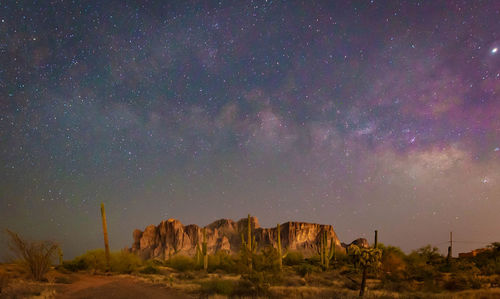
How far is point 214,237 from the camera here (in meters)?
95.2

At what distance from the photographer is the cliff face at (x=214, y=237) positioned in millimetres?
90562

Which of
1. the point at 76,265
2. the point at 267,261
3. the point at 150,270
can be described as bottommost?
the point at 150,270

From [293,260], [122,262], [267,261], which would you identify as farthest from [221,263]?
[267,261]

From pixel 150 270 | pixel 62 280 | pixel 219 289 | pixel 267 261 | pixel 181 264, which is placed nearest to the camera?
pixel 267 261

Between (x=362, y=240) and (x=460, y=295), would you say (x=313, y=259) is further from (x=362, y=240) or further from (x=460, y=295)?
(x=362, y=240)

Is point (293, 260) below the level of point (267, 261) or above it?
below

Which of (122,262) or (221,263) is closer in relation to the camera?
(122,262)

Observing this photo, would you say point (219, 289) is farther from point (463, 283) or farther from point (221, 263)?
point (221, 263)

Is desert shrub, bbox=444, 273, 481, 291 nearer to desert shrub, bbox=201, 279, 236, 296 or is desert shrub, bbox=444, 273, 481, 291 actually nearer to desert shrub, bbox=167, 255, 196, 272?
desert shrub, bbox=201, 279, 236, 296

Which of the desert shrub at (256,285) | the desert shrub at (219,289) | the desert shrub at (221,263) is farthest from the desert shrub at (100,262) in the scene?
the desert shrub at (256,285)

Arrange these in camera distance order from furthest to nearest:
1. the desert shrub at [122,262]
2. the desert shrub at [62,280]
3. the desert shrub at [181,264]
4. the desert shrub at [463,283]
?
the desert shrub at [181,264] < the desert shrub at [122,262] < the desert shrub at [463,283] < the desert shrub at [62,280]

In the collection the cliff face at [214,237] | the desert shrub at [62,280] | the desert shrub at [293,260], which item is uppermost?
the desert shrub at [62,280]

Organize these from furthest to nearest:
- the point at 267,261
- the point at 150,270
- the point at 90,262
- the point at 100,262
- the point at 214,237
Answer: the point at 214,237 < the point at 150,270 < the point at 90,262 < the point at 100,262 < the point at 267,261

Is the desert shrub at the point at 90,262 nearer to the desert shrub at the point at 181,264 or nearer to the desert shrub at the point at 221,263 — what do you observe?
the desert shrub at the point at 181,264
